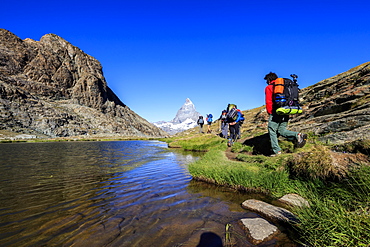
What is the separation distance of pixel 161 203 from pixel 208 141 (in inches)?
715

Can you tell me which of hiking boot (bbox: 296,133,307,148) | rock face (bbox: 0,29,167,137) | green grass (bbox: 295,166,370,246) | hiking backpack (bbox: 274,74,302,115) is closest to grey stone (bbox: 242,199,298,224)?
green grass (bbox: 295,166,370,246)

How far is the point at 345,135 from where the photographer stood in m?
8.59

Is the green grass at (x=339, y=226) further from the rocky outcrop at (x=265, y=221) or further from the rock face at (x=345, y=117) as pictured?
the rock face at (x=345, y=117)

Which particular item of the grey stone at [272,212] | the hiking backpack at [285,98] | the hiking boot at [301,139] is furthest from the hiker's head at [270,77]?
the grey stone at [272,212]

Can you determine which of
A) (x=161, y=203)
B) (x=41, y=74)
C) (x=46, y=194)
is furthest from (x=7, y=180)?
(x=41, y=74)

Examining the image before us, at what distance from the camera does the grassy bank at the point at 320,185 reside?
2.75m

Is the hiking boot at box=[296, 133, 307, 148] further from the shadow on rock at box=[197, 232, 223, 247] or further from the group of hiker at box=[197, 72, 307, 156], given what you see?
the shadow on rock at box=[197, 232, 223, 247]

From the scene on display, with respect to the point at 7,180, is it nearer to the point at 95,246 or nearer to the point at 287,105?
the point at 95,246

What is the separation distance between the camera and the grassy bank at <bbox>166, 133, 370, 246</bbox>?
2750mm

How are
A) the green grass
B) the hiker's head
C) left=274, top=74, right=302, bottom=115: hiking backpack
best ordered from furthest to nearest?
the hiker's head → left=274, top=74, right=302, bottom=115: hiking backpack → the green grass

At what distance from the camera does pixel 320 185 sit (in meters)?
5.20

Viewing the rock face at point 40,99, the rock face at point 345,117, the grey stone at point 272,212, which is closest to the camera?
the grey stone at point 272,212

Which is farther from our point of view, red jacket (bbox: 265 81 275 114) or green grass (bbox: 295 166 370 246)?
red jacket (bbox: 265 81 275 114)

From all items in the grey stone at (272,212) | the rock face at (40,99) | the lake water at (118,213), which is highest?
the rock face at (40,99)
